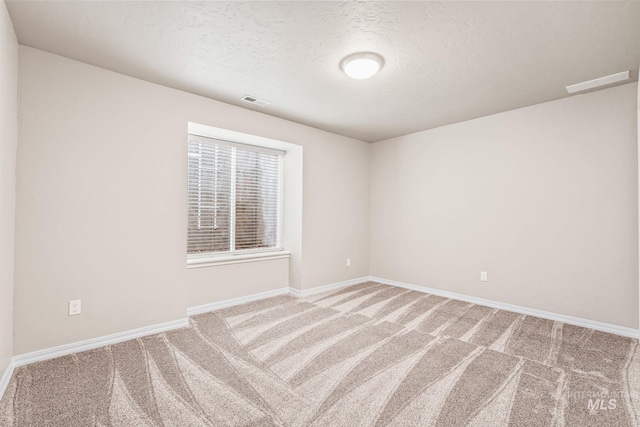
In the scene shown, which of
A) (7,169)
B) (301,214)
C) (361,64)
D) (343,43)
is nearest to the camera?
(7,169)

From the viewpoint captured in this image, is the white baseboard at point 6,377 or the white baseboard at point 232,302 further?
the white baseboard at point 232,302

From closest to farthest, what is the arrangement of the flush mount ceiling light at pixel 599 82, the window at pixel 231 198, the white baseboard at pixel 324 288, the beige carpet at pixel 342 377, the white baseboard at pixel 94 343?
the beige carpet at pixel 342 377
the white baseboard at pixel 94 343
the flush mount ceiling light at pixel 599 82
the window at pixel 231 198
the white baseboard at pixel 324 288

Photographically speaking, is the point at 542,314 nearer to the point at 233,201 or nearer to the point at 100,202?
the point at 233,201

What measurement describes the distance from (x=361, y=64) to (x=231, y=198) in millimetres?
2480

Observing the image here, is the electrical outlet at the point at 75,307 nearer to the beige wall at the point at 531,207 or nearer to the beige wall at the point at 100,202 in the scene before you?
the beige wall at the point at 100,202

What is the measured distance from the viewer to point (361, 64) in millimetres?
2516

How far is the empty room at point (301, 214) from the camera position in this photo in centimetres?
196

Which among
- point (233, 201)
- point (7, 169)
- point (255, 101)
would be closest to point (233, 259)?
point (233, 201)

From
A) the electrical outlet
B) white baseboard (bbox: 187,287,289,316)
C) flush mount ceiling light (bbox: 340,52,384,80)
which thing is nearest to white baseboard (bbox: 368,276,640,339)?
white baseboard (bbox: 187,287,289,316)

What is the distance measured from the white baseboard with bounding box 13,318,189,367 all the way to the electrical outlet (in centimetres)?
26

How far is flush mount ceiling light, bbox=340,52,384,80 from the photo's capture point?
2465mm

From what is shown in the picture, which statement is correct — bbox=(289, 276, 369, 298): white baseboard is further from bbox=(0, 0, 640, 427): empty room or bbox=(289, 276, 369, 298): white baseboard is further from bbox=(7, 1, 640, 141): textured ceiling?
bbox=(7, 1, 640, 141): textured ceiling

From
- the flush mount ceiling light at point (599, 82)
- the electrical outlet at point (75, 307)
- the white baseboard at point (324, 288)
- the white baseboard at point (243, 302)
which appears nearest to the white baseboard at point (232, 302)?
the white baseboard at point (243, 302)

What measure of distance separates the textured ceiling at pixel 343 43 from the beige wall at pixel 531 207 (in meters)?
0.53
